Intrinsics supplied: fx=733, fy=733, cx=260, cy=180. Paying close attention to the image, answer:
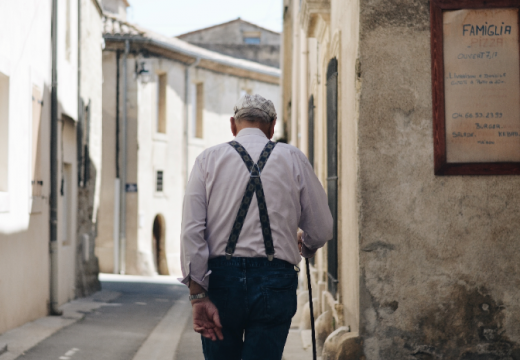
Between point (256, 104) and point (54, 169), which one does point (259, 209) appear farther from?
point (54, 169)

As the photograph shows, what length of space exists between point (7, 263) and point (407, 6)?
15.6 feet

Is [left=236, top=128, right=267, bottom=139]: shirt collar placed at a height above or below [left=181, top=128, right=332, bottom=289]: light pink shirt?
above

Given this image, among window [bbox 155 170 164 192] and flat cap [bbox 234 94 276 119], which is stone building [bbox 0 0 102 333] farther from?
window [bbox 155 170 164 192]

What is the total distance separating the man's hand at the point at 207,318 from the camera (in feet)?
9.36

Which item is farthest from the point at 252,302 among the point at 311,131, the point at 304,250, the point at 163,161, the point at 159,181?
the point at 163,161

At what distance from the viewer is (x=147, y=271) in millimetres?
22594

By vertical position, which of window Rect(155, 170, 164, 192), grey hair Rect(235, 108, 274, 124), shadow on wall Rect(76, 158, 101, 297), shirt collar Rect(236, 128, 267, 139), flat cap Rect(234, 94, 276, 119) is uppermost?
window Rect(155, 170, 164, 192)

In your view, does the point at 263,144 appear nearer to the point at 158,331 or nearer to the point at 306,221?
the point at 306,221

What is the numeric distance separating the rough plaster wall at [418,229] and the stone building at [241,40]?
27.8 meters

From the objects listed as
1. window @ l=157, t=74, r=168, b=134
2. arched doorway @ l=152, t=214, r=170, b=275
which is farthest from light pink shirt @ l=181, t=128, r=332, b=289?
window @ l=157, t=74, r=168, b=134

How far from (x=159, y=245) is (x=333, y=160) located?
18.8 meters

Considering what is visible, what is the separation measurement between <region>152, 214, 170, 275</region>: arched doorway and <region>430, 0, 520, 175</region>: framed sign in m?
19.9

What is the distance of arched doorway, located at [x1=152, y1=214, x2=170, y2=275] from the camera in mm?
24016

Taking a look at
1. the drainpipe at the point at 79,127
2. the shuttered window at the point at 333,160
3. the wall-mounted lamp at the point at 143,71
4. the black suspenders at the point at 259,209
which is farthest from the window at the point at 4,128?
the wall-mounted lamp at the point at 143,71
